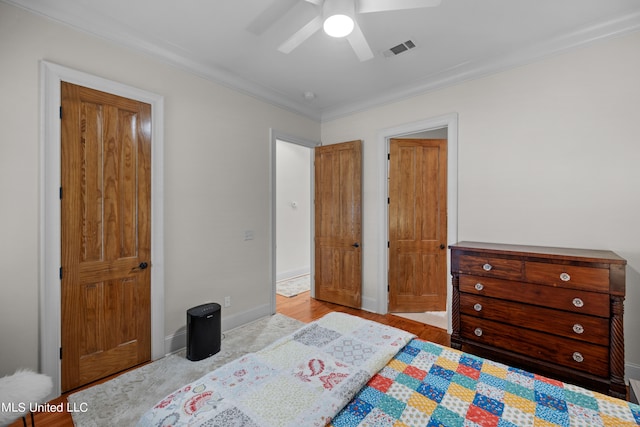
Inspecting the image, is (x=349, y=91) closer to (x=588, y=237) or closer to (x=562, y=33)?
(x=562, y=33)

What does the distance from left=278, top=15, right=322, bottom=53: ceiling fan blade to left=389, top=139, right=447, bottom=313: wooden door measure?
2.13m

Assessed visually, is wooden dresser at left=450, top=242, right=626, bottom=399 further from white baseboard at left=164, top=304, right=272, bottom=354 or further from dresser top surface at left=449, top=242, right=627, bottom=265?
white baseboard at left=164, top=304, right=272, bottom=354

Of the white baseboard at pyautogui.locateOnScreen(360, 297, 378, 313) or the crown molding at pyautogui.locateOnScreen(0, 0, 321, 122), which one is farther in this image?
the white baseboard at pyautogui.locateOnScreen(360, 297, 378, 313)

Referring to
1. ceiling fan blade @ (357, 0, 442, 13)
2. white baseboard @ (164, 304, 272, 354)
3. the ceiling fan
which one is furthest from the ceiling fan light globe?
white baseboard @ (164, 304, 272, 354)

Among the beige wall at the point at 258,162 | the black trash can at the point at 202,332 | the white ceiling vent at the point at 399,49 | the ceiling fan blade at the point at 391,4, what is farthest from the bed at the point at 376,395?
the white ceiling vent at the point at 399,49

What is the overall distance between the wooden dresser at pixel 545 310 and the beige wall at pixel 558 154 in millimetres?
258

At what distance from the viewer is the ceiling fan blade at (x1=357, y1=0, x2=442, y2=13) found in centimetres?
150

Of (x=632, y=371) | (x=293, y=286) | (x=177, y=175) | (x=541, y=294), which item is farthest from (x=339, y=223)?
(x=632, y=371)

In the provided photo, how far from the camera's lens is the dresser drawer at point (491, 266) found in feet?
7.19

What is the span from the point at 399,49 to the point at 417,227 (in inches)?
83.8

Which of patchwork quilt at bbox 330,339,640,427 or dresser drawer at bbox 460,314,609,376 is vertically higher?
patchwork quilt at bbox 330,339,640,427

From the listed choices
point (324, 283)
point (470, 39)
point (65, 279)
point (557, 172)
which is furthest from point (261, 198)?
point (557, 172)

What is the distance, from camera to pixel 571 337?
1993 millimetres

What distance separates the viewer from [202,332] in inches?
97.7
